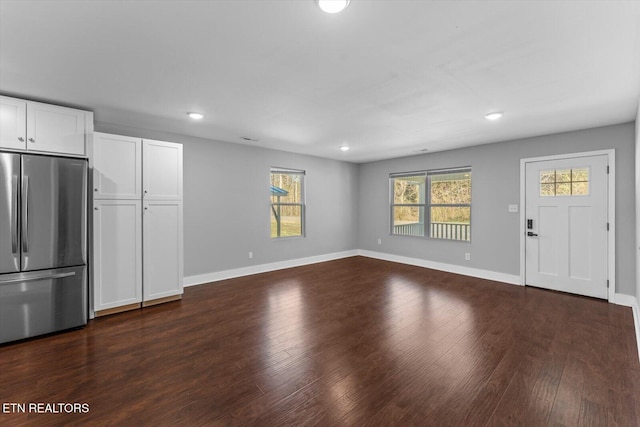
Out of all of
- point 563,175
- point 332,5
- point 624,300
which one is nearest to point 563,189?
point 563,175

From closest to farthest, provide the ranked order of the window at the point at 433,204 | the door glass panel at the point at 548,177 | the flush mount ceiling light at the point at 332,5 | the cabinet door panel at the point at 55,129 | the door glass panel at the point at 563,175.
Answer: the flush mount ceiling light at the point at 332,5 → the cabinet door panel at the point at 55,129 → the door glass panel at the point at 563,175 → the door glass panel at the point at 548,177 → the window at the point at 433,204

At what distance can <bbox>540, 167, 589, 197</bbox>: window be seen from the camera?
4117 mm

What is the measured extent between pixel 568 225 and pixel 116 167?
6.35 metres

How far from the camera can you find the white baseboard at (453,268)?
4844 mm

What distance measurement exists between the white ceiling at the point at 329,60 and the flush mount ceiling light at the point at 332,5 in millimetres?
55

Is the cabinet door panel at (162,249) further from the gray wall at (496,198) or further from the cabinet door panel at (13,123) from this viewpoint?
the gray wall at (496,198)

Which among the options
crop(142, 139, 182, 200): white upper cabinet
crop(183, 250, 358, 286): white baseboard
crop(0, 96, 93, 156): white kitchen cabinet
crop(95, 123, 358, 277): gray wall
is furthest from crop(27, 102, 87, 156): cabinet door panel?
crop(183, 250, 358, 286): white baseboard

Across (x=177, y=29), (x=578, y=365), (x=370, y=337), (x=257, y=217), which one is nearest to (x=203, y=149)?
(x=257, y=217)

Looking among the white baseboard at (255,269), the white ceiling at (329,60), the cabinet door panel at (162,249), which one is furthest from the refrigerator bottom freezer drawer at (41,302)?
the white ceiling at (329,60)

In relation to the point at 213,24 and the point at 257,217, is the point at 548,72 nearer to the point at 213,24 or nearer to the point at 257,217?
the point at 213,24

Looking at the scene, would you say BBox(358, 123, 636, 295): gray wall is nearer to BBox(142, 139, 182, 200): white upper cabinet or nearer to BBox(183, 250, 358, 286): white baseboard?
BBox(183, 250, 358, 286): white baseboard

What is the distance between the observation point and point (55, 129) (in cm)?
308

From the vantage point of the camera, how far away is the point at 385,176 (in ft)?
22.6

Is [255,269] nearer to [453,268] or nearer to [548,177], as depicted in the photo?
[453,268]
